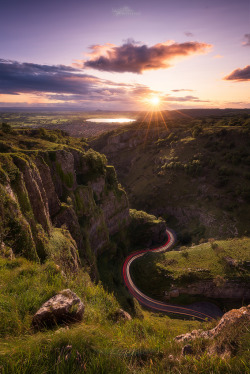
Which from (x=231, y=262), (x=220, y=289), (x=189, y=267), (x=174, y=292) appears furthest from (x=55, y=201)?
(x=231, y=262)

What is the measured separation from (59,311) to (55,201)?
22.6 meters

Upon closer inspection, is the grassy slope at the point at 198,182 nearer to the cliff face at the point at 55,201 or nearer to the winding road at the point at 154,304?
the winding road at the point at 154,304

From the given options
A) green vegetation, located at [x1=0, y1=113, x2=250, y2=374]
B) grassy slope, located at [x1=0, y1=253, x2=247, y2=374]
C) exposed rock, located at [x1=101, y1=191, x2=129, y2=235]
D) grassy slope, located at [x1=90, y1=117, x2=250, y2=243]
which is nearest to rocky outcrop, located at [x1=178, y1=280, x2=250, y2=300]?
green vegetation, located at [x1=0, y1=113, x2=250, y2=374]

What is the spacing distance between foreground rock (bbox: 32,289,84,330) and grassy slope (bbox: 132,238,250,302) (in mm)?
41609

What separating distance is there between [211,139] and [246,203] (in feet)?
159

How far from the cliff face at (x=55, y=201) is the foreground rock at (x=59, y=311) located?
22.8ft

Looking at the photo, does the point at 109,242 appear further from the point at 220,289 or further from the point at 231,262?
the point at 231,262

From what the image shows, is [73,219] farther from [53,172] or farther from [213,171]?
[213,171]

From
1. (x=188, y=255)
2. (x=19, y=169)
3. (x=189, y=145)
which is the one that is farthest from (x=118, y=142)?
(x=19, y=169)

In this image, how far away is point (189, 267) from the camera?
42.7 meters

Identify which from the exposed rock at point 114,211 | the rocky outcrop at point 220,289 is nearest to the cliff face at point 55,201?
the exposed rock at point 114,211

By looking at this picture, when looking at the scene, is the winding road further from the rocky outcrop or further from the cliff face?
the cliff face

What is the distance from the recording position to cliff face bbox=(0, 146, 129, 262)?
12.8 meters

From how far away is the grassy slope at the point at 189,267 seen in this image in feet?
Result: 133
